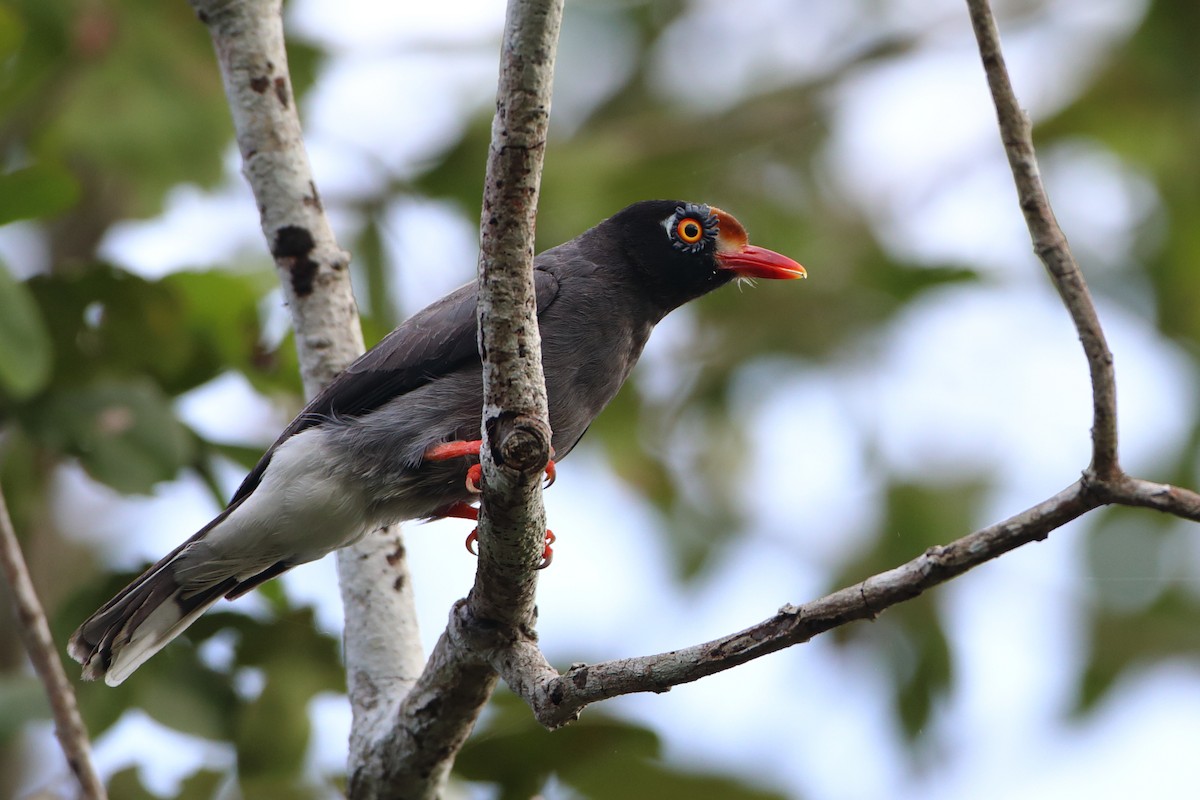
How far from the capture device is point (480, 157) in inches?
308

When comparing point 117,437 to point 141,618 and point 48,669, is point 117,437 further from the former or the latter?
point 48,669

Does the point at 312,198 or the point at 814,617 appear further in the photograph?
the point at 312,198

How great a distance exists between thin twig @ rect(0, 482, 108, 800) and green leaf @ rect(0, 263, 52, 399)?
0.83 metres

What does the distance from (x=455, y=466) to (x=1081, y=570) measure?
19.6ft

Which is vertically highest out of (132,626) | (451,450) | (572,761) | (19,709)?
(451,450)

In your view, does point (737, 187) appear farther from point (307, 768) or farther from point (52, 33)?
point (307, 768)

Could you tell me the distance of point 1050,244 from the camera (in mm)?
2273

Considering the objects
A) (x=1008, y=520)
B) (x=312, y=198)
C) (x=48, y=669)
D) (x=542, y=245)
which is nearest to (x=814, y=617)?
(x=1008, y=520)

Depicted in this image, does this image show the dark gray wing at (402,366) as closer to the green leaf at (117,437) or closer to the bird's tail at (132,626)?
the bird's tail at (132,626)

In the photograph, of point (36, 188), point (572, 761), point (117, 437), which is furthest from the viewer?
point (117, 437)

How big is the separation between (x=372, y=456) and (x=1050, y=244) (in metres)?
2.44

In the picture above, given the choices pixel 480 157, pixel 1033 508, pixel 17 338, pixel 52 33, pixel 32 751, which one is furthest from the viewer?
pixel 480 157

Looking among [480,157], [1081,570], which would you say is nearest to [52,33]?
[480,157]

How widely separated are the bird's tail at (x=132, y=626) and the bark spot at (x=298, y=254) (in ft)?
3.24
